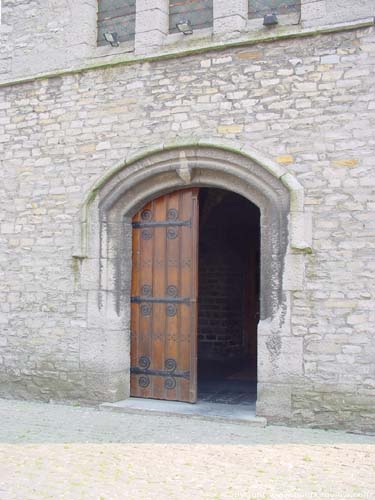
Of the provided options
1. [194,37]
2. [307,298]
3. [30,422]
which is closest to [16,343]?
[30,422]

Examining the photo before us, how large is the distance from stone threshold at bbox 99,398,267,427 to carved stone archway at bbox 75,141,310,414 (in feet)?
0.50

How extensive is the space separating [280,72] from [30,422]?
4.09 meters

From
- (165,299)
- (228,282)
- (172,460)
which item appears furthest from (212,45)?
(228,282)

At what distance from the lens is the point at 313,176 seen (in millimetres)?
6027

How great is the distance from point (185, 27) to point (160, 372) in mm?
3609

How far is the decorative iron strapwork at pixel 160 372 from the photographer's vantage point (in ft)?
22.5

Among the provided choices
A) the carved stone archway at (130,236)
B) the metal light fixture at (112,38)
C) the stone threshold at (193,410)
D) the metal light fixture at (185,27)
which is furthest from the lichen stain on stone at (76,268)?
the metal light fixture at (185,27)

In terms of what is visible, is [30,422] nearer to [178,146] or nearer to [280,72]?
[178,146]

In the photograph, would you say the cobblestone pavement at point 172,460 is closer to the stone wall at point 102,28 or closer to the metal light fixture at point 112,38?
the stone wall at point 102,28

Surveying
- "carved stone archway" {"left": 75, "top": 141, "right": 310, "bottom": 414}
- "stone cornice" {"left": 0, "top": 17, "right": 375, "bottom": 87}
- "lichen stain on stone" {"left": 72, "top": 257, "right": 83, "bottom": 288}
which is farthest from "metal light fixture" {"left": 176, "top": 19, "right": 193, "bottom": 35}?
"lichen stain on stone" {"left": 72, "top": 257, "right": 83, "bottom": 288}

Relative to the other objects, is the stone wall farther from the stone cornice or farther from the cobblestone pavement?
the cobblestone pavement

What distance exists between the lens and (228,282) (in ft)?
35.1

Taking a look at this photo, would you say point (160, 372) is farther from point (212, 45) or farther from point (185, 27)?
point (185, 27)

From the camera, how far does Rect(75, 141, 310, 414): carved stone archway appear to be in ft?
19.9
